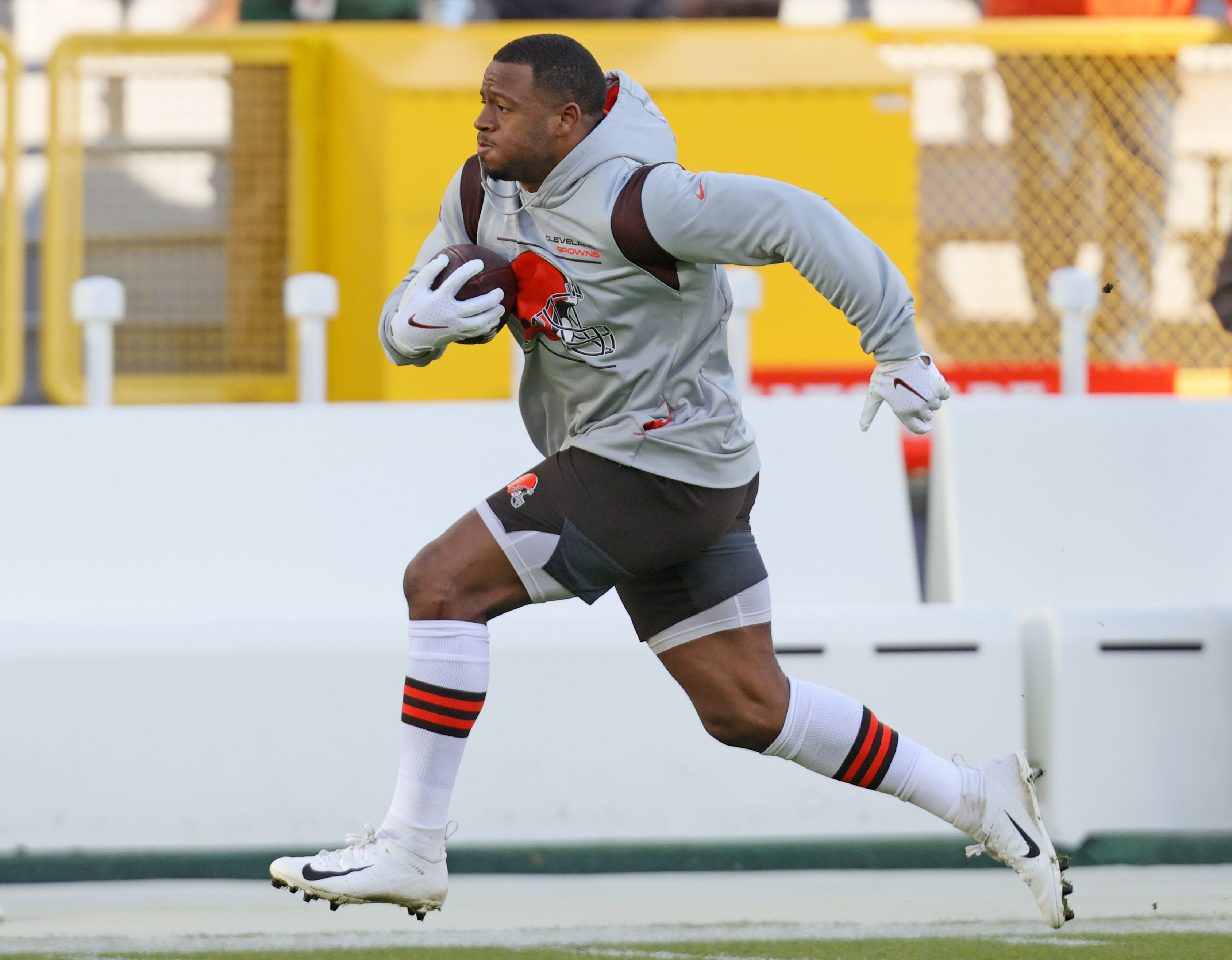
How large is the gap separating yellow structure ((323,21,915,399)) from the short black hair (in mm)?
3077

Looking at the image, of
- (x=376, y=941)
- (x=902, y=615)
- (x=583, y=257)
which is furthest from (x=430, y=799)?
(x=902, y=615)

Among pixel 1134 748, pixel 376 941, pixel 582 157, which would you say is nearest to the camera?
pixel 582 157

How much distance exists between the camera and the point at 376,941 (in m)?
4.03

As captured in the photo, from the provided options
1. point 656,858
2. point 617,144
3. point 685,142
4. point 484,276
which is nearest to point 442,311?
point 484,276

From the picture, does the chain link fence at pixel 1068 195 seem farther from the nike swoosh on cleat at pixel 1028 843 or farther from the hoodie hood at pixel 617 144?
the hoodie hood at pixel 617 144

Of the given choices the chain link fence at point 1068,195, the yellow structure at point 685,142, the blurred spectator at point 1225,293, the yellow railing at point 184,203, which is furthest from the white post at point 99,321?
the blurred spectator at point 1225,293

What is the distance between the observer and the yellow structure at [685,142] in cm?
650

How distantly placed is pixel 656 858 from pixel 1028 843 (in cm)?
117

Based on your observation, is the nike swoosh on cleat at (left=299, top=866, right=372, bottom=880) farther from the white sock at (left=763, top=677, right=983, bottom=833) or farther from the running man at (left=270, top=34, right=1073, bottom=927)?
the white sock at (left=763, top=677, right=983, bottom=833)

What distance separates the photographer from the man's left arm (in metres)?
3.17

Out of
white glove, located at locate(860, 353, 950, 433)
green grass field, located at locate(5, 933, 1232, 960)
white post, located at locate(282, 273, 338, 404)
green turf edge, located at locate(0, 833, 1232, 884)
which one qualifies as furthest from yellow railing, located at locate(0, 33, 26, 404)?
white glove, located at locate(860, 353, 950, 433)

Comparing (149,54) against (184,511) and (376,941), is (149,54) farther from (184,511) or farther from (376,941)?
(376,941)

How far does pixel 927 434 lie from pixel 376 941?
7.77 feet

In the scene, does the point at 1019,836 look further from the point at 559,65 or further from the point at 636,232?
the point at 559,65
